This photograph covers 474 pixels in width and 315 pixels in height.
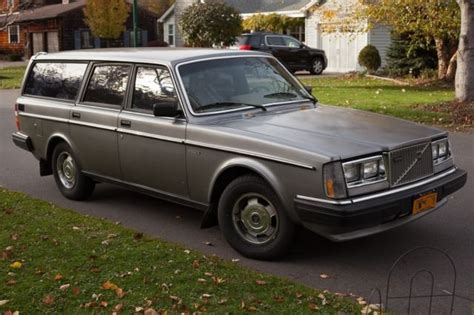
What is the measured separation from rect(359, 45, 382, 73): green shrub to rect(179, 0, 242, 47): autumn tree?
5.49 meters

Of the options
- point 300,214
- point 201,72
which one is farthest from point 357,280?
A: point 201,72

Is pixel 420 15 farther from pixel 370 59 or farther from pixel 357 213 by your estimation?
pixel 357 213

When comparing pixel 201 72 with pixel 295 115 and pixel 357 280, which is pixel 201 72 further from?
pixel 357 280

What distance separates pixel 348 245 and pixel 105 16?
37.1m

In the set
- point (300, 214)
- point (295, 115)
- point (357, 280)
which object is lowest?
point (357, 280)

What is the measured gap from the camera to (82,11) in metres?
45.6

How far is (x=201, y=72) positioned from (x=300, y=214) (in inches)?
75.7

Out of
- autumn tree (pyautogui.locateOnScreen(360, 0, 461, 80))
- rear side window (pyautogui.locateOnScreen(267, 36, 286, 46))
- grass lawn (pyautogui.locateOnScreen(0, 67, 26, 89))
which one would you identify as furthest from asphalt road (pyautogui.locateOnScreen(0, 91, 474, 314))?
rear side window (pyautogui.locateOnScreen(267, 36, 286, 46))

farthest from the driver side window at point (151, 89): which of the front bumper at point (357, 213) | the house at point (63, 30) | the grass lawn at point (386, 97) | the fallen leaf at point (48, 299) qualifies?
the house at point (63, 30)

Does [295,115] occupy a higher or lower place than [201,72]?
lower

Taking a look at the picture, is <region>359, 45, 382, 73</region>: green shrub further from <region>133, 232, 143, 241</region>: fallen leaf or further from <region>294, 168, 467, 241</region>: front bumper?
<region>294, 168, 467, 241</region>: front bumper

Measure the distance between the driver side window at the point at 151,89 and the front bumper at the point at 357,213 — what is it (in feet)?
5.93

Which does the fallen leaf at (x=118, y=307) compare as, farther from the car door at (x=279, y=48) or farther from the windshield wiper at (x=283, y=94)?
the car door at (x=279, y=48)

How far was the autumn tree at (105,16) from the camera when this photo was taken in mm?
→ 40406
